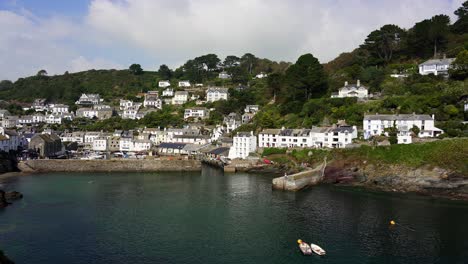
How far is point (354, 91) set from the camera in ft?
180

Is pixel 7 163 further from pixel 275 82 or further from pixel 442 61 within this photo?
pixel 442 61

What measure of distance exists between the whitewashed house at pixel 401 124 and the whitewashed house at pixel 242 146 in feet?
49.6

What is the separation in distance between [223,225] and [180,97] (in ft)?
208

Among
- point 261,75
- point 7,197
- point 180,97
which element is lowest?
point 7,197

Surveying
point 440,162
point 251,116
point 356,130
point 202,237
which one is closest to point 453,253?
point 202,237

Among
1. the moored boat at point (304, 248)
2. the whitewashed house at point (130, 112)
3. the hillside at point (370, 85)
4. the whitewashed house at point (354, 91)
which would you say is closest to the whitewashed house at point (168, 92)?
the hillside at point (370, 85)

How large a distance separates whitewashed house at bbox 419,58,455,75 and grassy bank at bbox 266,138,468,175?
20.7m

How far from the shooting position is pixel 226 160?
163ft

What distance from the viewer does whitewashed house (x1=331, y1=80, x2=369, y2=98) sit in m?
54.6

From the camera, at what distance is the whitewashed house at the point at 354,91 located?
179 feet

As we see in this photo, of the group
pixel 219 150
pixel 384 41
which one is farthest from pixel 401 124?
pixel 384 41

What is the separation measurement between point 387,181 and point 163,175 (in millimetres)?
25346

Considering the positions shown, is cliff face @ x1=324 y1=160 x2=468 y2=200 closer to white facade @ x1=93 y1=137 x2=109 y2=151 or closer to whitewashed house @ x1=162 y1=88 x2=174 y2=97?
white facade @ x1=93 y1=137 x2=109 y2=151

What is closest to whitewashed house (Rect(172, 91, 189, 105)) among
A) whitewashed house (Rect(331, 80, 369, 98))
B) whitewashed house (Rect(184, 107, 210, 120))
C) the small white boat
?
whitewashed house (Rect(184, 107, 210, 120))
